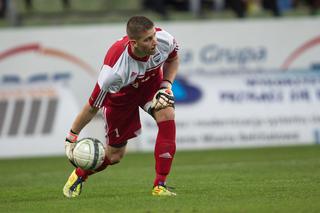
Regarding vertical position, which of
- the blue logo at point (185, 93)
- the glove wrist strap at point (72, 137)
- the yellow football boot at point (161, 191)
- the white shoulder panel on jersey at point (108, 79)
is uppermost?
the white shoulder panel on jersey at point (108, 79)

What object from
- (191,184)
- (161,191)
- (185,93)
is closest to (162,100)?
(161,191)

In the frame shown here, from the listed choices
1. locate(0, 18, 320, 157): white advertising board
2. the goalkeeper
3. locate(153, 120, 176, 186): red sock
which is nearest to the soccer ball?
the goalkeeper

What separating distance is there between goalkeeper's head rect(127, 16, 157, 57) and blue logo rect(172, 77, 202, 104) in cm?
1095

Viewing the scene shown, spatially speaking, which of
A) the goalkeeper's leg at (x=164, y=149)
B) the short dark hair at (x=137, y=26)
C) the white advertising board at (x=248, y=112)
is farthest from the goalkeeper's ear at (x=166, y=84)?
the white advertising board at (x=248, y=112)

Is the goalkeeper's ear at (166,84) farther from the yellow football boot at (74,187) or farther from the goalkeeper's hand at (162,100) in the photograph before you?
the yellow football boot at (74,187)

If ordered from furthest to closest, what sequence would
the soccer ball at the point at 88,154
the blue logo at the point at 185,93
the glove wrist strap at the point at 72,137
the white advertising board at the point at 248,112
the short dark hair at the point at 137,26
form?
the blue logo at the point at 185,93, the white advertising board at the point at 248,112, the glove wrist strap at the point at 72,137, the soccer ball at the point at 88,154, the short dark hair at the point at 137,26

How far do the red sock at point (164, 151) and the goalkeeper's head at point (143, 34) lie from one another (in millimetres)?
903

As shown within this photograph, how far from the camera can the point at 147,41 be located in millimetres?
9859

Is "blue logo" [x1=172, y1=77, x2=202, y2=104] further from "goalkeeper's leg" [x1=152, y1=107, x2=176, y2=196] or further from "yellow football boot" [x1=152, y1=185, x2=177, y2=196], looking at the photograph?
"yellow football boot" [x1=152, y1=185, x2=177, y2=196]

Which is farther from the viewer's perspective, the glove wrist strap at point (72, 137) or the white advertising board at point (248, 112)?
the white advertising board at point (248, 112)

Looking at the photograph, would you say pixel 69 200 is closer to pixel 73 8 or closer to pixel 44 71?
pixel 44 71

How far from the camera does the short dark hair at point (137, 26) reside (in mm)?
9828

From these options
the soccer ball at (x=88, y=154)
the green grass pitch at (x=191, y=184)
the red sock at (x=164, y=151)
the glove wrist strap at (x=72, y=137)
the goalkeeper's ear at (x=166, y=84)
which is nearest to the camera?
the green grass pitch at (x=191, y=184)

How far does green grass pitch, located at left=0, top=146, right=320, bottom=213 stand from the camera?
29.5ft
